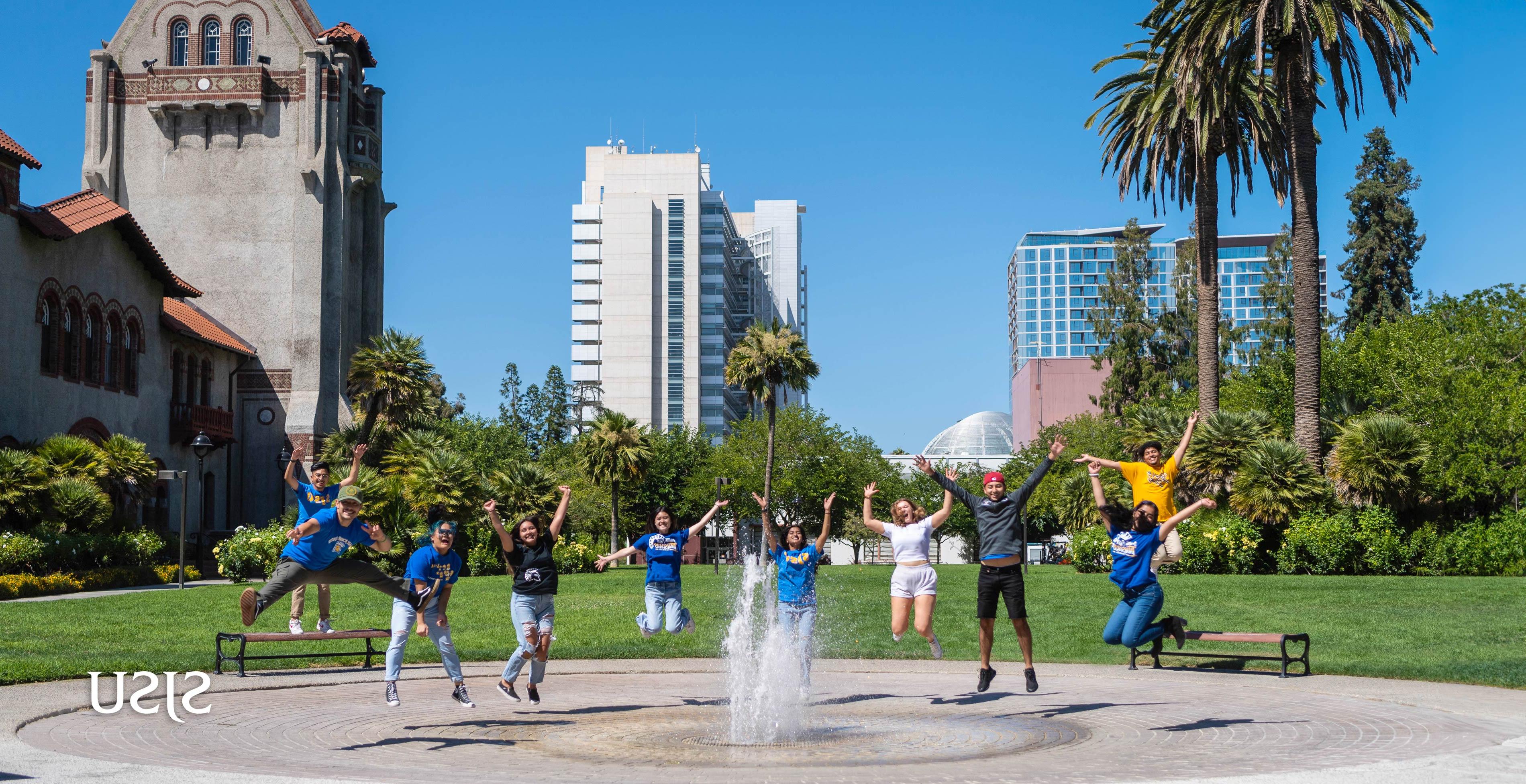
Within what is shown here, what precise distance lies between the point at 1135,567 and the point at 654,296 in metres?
132

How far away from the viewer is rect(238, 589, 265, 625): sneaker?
12188 millimetres

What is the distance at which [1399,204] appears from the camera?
7325 centimetres

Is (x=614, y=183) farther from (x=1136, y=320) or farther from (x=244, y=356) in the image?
(x=244, y=356)

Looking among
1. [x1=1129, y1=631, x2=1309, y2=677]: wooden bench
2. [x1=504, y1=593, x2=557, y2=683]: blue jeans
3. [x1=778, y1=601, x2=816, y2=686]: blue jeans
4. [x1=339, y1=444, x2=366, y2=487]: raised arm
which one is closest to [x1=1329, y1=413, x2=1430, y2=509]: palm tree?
[x1=1129, y1=631, x2=1309, y2=677]: wooden bench

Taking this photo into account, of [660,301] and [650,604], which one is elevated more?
[660,301]

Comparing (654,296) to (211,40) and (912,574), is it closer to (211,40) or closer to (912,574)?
(211,40)

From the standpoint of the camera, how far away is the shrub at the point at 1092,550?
44.0 metres

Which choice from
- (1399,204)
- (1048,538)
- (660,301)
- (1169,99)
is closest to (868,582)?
(1169,99)

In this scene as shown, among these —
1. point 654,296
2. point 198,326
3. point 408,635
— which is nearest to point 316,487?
point 408,635

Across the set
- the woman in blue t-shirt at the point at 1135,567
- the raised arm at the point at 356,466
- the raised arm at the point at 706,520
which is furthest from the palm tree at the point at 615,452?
the woman in blue t-shirt at the point at 1135,567

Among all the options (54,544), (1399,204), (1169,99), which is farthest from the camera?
(1399,204)

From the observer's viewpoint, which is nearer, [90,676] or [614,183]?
[90,676]

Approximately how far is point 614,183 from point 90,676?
13755cm

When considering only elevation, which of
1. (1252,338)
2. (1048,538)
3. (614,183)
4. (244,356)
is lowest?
(1048,538)
